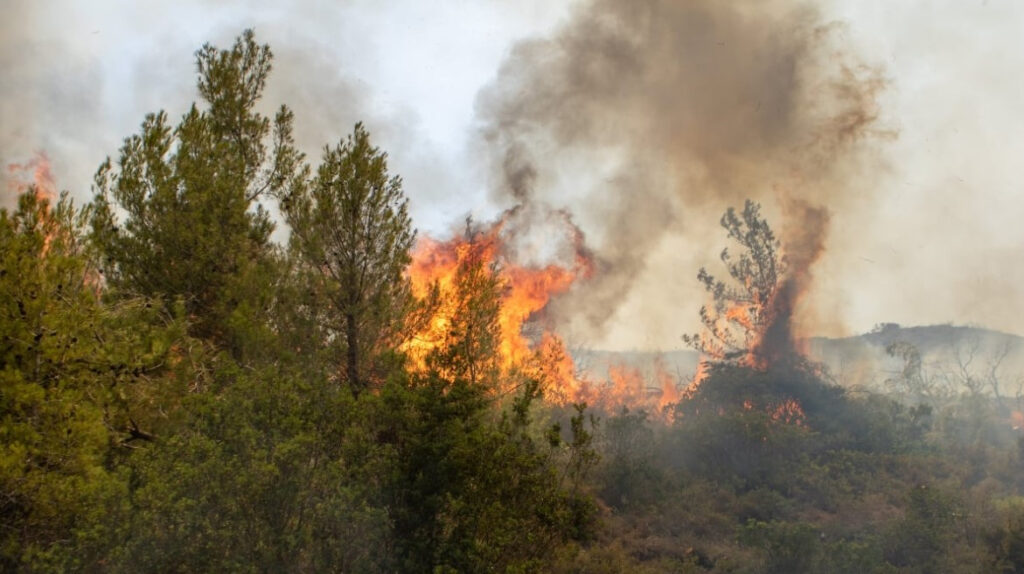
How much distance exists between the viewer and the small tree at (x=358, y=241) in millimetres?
16062

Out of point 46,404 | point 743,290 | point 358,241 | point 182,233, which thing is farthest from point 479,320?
point 743,290

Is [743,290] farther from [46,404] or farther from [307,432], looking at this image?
[46,404]

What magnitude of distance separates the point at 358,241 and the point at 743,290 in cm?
3589

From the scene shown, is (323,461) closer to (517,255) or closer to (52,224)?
(52,224)

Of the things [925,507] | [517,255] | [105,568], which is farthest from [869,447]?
[105,568]

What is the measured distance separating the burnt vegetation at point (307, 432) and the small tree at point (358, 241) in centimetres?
5

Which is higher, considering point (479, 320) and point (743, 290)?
point (743, 290)

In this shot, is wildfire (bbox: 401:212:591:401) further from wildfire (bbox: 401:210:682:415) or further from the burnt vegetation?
the burnt vegetation

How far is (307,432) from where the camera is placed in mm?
9938

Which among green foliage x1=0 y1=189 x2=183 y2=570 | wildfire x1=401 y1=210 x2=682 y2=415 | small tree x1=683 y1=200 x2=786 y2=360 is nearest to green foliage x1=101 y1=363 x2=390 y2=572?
green foliage x1=0 y1=189 x2=183 y2=570

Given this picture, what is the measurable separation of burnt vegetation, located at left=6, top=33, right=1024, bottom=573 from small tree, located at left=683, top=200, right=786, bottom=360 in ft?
48.0

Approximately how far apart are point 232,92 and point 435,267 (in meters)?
15.1

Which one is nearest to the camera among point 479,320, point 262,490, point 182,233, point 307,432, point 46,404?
point 46,404

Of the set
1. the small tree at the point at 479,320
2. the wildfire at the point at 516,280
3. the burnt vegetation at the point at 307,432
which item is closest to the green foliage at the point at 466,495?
the burnt vegetation at the point at 307,432
